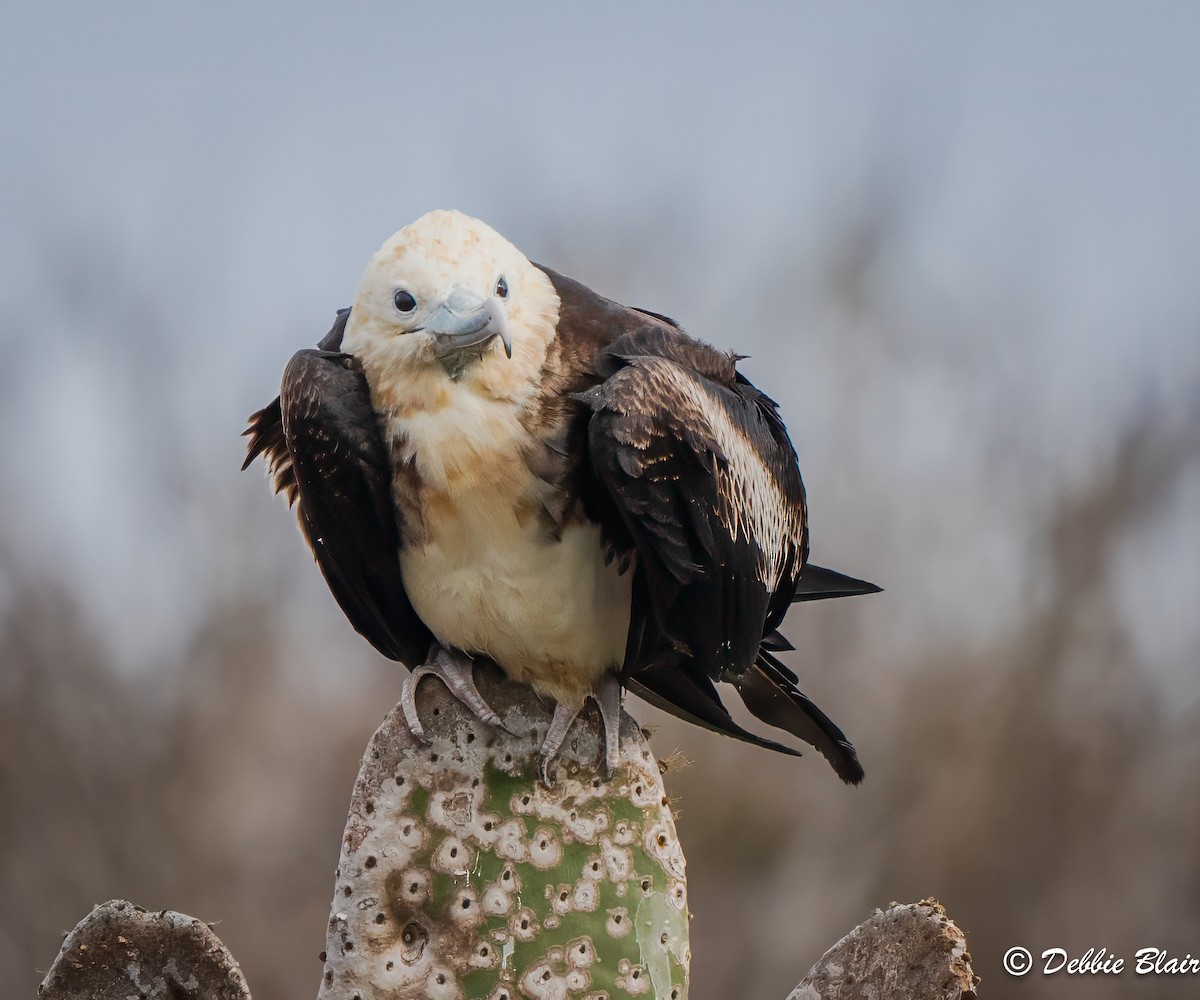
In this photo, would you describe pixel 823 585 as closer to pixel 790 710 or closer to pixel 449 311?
pixel 790 710

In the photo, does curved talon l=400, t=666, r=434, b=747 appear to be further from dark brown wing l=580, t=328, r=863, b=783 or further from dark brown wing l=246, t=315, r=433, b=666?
dark brown wing l=580, t=328, r=863, b=783

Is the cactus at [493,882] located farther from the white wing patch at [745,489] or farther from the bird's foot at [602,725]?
the white wing patch at [745,489]

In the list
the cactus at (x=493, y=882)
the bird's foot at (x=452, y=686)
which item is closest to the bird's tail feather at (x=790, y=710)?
the cactus at (x=493, y=882)

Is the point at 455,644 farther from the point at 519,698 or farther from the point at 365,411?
the point at 365,411

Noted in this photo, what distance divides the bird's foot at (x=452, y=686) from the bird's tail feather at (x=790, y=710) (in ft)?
2.14

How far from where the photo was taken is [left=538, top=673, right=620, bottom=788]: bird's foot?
108 inches

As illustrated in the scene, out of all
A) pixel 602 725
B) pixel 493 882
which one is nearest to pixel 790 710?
pixel 602 725

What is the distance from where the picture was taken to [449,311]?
2541 mm

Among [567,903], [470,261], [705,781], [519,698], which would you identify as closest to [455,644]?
[519,698]

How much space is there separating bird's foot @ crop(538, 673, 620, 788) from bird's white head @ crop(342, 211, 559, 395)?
0.66 metres

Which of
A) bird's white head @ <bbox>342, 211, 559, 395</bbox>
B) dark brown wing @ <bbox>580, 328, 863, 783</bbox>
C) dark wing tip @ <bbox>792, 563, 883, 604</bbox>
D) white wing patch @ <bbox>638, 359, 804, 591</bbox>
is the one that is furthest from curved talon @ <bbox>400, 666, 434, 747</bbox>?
dark wing tip @ <bbox>792, 563, 883, 604</bbox>

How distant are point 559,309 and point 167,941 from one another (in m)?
1.45

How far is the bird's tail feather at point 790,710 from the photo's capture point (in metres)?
3.15

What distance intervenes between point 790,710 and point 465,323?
48.4 inches
